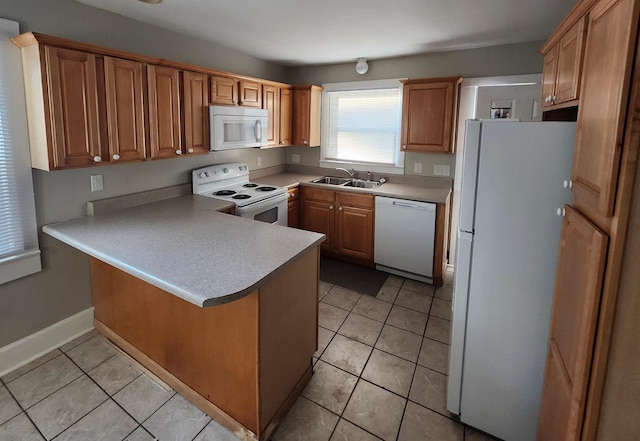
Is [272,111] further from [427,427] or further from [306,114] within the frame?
[427,427]

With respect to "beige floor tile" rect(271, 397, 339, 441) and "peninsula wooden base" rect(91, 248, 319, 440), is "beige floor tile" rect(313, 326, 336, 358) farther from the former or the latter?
"beige floor tile" rect(271, 397, 339, 441)

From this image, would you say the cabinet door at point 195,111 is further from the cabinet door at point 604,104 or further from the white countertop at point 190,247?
the cabinet door at point 604,104

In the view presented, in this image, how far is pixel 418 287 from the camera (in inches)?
137

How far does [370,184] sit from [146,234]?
269 centimetres

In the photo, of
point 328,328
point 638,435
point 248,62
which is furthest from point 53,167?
point 638,435

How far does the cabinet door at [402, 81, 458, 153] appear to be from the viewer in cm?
348

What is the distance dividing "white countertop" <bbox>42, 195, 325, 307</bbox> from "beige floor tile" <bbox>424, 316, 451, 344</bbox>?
130cm

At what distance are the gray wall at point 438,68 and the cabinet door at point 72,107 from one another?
111 inches

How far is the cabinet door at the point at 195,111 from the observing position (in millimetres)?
2816

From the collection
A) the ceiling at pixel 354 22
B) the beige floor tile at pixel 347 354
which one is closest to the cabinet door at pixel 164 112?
the ceiling at pixel 354 22

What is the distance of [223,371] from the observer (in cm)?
180

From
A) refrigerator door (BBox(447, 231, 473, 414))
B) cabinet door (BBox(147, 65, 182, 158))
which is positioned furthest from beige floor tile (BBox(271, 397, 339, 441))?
cabinet door (BBox(147, 65, 182, 158))

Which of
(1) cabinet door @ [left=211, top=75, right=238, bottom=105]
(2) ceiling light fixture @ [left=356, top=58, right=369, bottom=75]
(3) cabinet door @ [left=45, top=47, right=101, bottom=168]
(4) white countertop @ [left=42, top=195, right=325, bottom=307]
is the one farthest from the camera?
(2) ceiling light fixture @ [left=356, top=58, right=369, bottom=75]

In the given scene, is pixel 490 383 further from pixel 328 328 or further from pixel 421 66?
pixel 421 66
